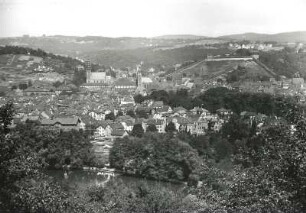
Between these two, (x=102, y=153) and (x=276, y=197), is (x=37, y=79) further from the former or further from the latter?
(x=276, y=197)

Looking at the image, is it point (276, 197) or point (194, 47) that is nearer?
point (276, 197)

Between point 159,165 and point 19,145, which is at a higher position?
point 19,145

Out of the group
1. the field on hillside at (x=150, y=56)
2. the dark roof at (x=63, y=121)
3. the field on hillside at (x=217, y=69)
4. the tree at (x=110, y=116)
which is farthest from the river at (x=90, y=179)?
the field on hillside at (x=150, y=56)

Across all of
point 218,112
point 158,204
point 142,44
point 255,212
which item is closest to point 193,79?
point 218,112

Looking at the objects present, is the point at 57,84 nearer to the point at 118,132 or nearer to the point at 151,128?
the point at 118,132

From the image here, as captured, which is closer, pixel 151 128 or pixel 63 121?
pixel 151 128

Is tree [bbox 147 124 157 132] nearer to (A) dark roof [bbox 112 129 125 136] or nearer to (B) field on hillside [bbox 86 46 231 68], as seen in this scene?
(A) dark roof [bbox 112 129 125 136]

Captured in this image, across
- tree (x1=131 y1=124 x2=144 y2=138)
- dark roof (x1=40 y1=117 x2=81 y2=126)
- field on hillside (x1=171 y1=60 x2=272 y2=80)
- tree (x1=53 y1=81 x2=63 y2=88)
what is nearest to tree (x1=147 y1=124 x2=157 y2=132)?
tree (x1=131 y1=124 x2=144 y2=138)

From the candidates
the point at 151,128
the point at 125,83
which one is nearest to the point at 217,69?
the point at 125,83
